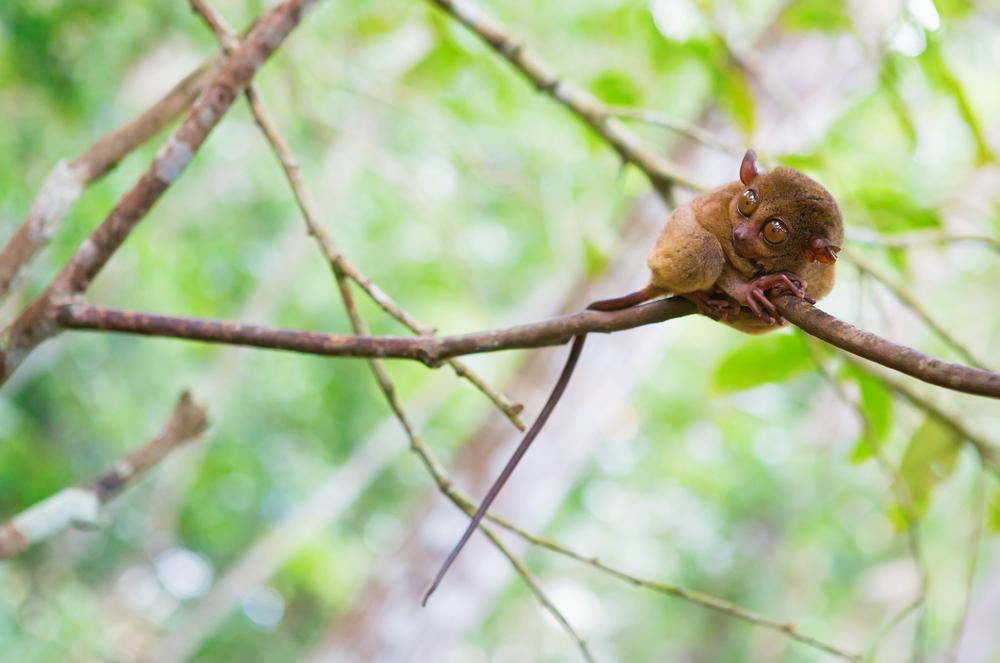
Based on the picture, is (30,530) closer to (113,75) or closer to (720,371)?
(720,371)

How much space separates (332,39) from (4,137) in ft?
5.54

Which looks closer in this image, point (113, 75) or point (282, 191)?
point (113, 75)

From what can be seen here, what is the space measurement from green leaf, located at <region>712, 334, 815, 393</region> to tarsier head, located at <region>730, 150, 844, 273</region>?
76 centimetres

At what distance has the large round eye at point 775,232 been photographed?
39.6 inches

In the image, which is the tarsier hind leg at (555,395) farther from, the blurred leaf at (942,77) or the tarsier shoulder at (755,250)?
the blurred leaf at (942,77)

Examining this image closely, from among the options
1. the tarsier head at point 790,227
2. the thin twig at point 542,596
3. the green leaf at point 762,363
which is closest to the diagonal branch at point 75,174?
the thin twig at point 542,596

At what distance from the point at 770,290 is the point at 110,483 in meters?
1.77

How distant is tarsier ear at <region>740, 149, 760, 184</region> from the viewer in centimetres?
111

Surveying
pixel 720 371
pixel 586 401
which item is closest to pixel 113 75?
pixel 586 401

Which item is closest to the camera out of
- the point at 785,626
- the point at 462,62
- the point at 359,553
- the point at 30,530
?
the point at 785,626

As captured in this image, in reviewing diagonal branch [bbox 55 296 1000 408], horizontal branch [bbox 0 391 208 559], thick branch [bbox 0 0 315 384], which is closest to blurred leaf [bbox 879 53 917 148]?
diagonal branch [bbox 55 296 1000 408]

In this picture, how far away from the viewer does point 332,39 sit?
3994 millimetres

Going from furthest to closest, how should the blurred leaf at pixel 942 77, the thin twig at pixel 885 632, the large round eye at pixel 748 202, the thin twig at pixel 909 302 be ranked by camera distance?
1. the blurred leaf at pixel 942 77
2. the thin twig at pixel 909 302
3. the thin twig at pixel 885 632
4. the large round eye at pixel 748 202

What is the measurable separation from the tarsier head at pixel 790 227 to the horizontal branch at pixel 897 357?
0.56 ft
